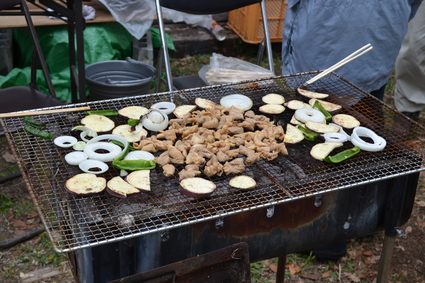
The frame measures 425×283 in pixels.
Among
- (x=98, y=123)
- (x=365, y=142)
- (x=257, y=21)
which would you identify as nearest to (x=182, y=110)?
(x=98, y=123)

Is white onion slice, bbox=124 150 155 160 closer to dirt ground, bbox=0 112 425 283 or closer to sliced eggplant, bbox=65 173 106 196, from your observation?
sliced eggplant, bbox=65 173 106 196

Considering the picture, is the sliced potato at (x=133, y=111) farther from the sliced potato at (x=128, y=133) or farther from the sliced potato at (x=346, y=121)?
the sliced potato at (x=346, y=121)

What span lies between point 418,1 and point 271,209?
247 cm

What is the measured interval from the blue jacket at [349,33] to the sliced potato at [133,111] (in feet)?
5.40

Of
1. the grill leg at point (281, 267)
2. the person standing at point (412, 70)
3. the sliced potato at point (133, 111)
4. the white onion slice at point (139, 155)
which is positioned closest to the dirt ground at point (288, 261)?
the grill leg at point (281, 267)

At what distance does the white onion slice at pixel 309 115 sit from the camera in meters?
2.94

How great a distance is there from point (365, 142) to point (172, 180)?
1.14 meters

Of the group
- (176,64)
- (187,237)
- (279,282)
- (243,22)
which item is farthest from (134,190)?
(243,22)

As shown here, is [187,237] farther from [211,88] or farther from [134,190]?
[211,88]

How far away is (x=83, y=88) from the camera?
192 inches

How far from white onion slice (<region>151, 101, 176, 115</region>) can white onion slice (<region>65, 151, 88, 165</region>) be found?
0.68 metres

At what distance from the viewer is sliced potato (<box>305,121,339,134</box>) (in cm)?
284

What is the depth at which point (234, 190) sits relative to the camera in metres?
2.29

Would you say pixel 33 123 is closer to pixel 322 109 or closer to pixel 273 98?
pixel 273 98
